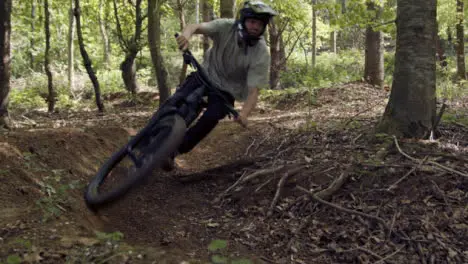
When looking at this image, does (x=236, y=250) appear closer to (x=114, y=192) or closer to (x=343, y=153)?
(x=114, y=192)

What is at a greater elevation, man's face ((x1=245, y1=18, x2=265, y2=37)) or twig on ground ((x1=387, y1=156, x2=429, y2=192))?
man's face ((x1=245, y1=18, x2=265, y2=37))

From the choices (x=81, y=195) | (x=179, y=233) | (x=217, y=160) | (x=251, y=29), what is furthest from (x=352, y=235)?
(x=217, y=160)

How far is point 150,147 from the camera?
402 centimetres

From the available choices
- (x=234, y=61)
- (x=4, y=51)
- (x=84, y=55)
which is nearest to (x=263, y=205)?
(x=234, y=61)

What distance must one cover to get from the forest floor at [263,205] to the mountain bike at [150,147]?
6.8 inches

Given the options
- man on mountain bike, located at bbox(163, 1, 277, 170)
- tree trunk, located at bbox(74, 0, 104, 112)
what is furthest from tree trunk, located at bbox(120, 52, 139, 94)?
man on mountain bike, located at bbox(163, 1, 277, 170)

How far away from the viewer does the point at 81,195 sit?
4273mm

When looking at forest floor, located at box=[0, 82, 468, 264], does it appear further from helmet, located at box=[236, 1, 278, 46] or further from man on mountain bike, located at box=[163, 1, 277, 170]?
helmet, located at box=[236, 1, 278, 46]

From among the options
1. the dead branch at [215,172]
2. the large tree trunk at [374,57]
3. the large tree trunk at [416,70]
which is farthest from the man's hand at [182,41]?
the large tree trunk at [374,57]

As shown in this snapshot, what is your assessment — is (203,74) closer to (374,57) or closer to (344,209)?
(344,209)

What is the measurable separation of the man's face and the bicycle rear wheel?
126cm

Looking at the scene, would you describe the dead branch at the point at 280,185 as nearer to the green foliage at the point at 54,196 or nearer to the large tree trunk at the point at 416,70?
the large tree trunk at the point at 416,70

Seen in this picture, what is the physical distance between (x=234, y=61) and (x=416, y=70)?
7.36 feet

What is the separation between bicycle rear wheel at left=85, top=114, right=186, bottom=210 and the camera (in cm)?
352
